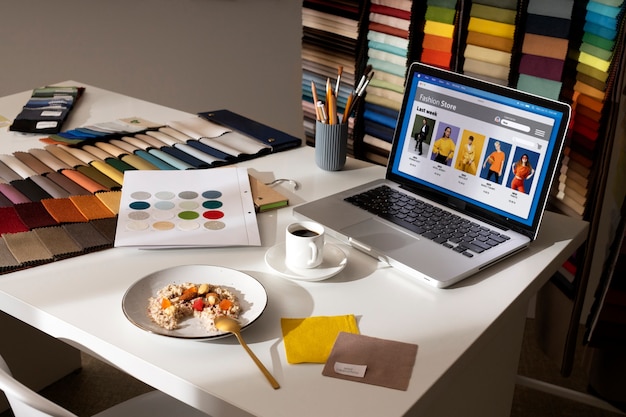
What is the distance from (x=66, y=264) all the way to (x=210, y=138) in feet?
2.29

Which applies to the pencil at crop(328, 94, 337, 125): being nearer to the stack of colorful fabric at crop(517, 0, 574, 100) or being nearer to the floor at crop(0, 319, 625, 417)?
the stack of colorful fabric at crop(517, 0, 574, 100)

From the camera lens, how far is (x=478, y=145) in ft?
5.05

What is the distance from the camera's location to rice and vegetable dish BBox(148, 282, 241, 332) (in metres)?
1.19

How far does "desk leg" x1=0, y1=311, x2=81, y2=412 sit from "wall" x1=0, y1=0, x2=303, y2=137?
139 cm

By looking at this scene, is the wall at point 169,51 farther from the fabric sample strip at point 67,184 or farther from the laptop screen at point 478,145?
the laptop screen at point 478,145

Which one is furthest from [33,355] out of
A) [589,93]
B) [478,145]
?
[589,93]

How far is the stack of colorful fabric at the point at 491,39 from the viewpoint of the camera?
2.16 m

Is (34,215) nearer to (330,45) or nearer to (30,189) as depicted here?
(30,189)

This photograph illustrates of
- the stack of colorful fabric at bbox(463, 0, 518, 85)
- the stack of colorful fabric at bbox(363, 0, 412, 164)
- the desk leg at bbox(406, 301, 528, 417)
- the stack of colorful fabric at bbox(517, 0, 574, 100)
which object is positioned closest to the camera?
the desk leg at bbox(406, 301, 528, 417)

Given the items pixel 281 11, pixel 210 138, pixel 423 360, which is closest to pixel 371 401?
pixel 423 360

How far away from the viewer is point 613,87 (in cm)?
189

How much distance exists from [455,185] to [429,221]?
0.35ft

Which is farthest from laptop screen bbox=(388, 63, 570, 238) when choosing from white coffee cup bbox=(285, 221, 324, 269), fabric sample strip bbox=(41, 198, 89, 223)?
fabric sample strip bbox=(41, 198, 89, 223)

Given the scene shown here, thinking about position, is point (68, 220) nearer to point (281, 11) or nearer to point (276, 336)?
point (276, 336)
